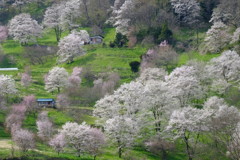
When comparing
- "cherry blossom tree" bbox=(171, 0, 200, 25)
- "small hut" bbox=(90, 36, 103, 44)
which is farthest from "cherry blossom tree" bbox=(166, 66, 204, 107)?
"small hut" bbox=(90, 36, 103, 44)

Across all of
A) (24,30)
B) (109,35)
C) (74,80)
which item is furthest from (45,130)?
(109,35)

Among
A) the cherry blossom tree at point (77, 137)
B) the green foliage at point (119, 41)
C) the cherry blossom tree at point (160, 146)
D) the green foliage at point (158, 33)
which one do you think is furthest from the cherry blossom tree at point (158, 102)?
the green foliage at point (119, 41)

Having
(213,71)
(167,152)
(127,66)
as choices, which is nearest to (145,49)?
(127,66)

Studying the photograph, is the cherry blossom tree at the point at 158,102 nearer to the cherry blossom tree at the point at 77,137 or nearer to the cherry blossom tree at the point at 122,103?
the cherry blossom tree at the point at 122,103

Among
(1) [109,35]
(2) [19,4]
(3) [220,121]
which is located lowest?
(3) [220,121]

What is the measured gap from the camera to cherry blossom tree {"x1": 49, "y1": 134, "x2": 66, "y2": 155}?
166ft

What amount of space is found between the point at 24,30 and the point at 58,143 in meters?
56.3

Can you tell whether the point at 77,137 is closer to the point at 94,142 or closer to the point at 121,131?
the point at 94,142

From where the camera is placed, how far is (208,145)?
5309cm

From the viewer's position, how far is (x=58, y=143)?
50719 millimetres

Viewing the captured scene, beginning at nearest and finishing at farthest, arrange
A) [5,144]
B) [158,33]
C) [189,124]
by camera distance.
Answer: [189,124] < [5,144] < [158,33]

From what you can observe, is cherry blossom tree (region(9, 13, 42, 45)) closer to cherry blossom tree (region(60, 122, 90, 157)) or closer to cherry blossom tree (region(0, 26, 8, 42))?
cherry blossom tree (region(0, 26, 8, 42))

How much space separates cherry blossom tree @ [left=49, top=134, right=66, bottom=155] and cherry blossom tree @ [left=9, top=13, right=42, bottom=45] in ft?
177

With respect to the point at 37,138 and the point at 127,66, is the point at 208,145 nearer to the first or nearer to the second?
the point at 37,138
